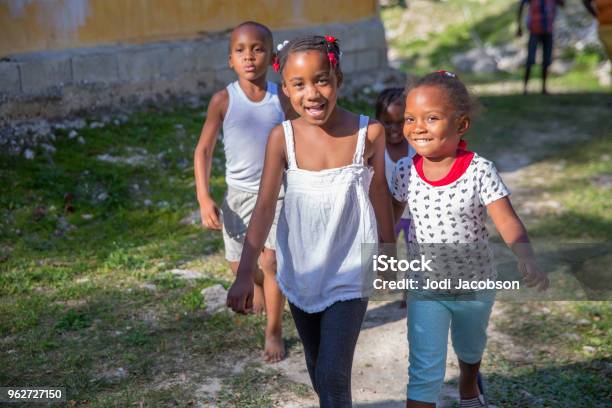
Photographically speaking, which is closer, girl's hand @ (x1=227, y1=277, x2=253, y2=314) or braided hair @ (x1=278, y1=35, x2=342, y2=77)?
girl's hand @ (x1=227, y1=277, x2=253, y2=314)

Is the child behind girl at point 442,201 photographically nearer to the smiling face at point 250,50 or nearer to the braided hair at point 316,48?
the braided hair at point 316,48

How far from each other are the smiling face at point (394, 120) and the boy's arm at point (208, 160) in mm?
871

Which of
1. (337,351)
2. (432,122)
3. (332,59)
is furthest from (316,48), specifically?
(337,351)

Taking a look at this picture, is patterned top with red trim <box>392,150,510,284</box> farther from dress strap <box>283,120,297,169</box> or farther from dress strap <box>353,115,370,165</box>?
dress strap <box>283,120,297,169</box>

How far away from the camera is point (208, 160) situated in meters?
4.13

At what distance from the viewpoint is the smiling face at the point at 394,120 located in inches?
175

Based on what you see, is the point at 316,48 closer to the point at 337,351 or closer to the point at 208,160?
the point at 337,351

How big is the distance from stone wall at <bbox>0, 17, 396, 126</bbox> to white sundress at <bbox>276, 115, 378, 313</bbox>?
4.97 m

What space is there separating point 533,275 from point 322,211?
0.76 m

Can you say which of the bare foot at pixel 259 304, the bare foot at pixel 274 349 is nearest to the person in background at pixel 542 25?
the bare foot at pixel 259 304

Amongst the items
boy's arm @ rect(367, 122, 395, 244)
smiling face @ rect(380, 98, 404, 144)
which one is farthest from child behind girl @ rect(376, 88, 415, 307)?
boy's arm @ rect(367, 122, 395, 244)

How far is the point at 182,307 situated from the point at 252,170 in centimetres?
103

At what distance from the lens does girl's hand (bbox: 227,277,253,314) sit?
9.39 ft

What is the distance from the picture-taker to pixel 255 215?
10.00ft
